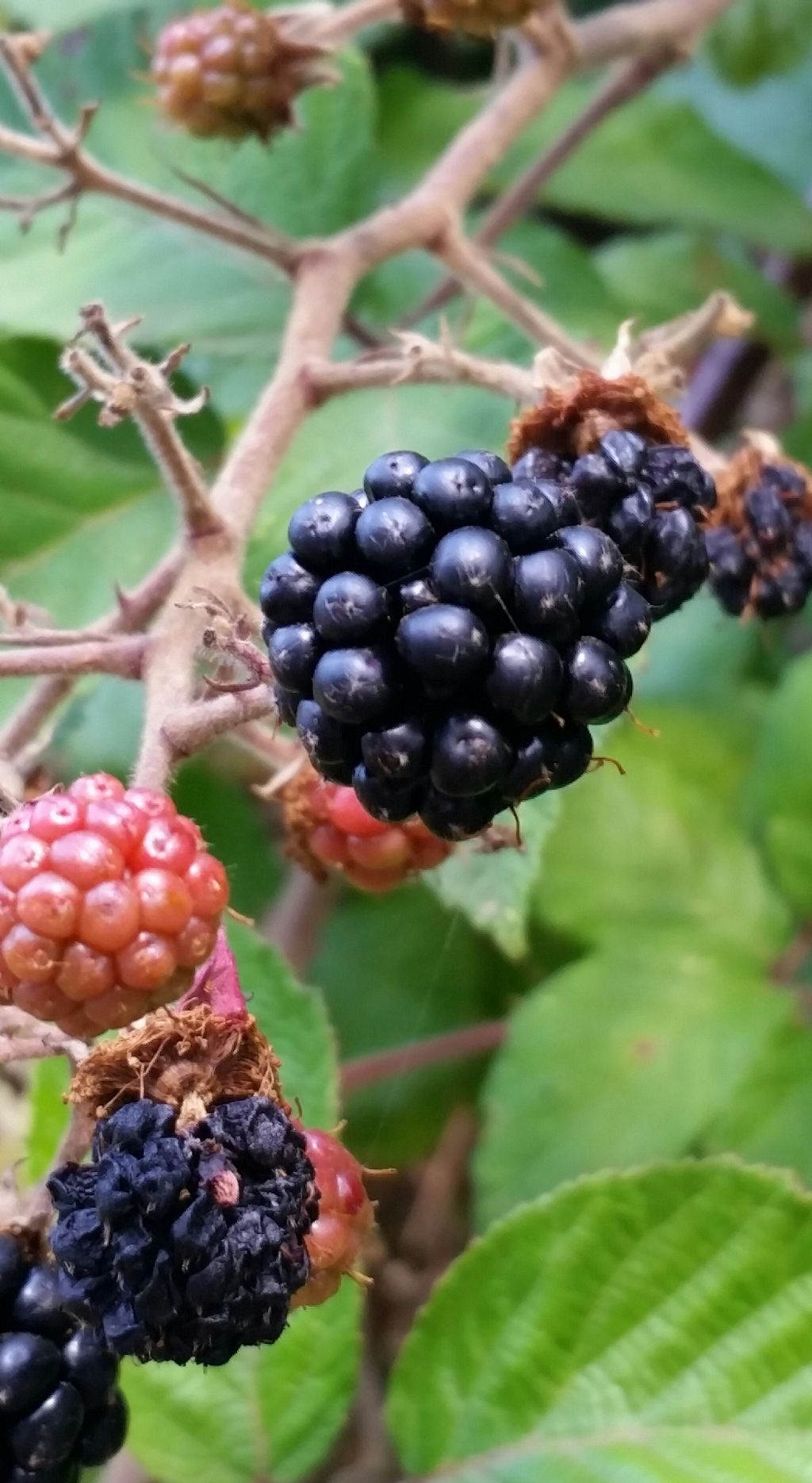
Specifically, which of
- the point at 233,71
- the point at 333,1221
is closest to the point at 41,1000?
the point at 333,1221

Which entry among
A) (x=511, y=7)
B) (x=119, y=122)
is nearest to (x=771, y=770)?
(x=511, y=7)

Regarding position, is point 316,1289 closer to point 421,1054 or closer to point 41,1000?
point 41,1000

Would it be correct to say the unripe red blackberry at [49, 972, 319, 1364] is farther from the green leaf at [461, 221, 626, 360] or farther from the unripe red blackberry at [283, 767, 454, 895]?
the green leaf at [461, 221, 626, 360]

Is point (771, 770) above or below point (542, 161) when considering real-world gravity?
below

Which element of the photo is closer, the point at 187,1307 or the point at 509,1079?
the point at 187,1307

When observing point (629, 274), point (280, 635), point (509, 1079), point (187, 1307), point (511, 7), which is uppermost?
point (511, 7)

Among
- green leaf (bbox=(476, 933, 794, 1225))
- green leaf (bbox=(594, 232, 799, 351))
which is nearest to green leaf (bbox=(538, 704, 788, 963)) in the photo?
green leaf (bbox=(476, 933, 794, 1225))

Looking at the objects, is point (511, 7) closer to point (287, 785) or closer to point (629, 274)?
point (287, 785)
